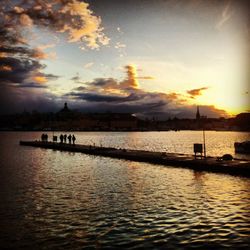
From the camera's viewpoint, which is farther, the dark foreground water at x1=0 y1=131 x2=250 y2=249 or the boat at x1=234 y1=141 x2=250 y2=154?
the boat at x1=234 y1=141 x2=250 y2=154

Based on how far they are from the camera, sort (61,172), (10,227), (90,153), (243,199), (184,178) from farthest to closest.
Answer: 1. (90,153)
2. (61,172)
3. (184,178)
4. (243,199)
5. (10,227)

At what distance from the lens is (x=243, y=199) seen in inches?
900

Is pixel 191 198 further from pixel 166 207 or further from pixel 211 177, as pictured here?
pixel 211 177

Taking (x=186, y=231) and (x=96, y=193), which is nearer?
(x=186, y=231)

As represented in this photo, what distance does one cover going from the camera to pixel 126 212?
64.6ft

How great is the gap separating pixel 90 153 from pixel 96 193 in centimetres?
3847

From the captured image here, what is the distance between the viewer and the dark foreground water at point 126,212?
14.9 meters

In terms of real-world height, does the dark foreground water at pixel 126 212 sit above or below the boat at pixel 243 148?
below

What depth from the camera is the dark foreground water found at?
14.9m

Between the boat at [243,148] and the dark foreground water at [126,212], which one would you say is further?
the boat at [243,148]

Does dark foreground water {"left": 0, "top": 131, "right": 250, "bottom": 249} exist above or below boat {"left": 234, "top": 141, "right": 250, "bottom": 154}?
below

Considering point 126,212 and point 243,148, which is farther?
point 243,148

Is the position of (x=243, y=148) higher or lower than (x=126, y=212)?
higher

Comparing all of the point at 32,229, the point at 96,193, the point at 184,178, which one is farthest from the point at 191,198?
the point at 32,229
